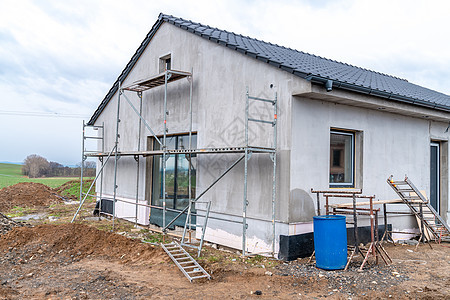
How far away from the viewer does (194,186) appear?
1008 centimetres

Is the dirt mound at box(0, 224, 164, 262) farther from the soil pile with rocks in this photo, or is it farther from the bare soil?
the soil pile with rocks

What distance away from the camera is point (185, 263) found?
7.02m

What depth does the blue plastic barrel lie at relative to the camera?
6.64 meters

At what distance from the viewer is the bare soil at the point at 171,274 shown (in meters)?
5.72

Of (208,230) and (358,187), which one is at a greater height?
(358,187)

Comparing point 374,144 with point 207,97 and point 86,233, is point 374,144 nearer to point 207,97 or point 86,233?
point 207,97

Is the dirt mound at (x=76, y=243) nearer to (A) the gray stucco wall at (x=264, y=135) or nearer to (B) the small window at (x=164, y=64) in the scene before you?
(A) the gray stucco wall at (x=264, y=135)

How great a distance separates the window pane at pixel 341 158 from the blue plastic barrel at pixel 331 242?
193 centimetres

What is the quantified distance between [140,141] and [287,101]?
6301 mm

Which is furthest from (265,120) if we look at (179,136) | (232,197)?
(179,136)

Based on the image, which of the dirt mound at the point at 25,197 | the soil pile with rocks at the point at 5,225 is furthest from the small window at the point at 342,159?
the dirt mound at the point at 25,197

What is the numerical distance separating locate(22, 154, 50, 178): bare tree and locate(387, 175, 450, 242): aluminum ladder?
51.6 m

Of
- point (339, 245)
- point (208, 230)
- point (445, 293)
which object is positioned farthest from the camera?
point (208, 230)

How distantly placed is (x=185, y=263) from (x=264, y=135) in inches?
121
